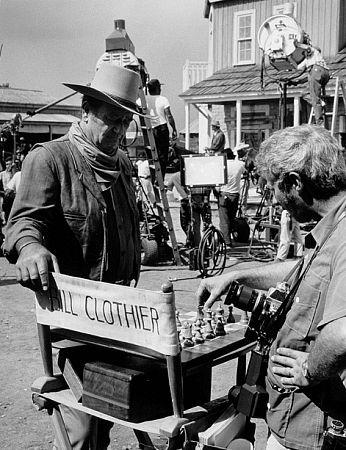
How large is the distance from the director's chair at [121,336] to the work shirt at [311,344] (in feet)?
1.04

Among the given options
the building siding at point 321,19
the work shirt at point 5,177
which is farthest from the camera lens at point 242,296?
the building siding at point 321,19

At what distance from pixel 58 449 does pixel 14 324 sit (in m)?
4.40

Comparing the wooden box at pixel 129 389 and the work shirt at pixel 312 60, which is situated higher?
the work shirt at pixel 312 60

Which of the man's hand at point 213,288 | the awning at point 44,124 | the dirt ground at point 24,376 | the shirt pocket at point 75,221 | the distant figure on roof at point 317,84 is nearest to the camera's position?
Result: the man's hand at point 213,288

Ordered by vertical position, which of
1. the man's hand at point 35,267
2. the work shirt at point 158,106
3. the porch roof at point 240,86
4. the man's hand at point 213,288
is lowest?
the man's hand at point 213,288

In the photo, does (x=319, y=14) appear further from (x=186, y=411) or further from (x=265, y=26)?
(x=186, y=411)

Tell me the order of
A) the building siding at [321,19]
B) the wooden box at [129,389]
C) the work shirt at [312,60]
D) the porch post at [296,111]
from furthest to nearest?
1. the building siding at [321,19]
2. the porch post at [296,111]
3. the work shirt at [312,60]
4. the wooden box at [129,389]

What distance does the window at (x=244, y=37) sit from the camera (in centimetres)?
2198

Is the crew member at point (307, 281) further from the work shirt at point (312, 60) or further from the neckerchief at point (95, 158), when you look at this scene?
the work shirt at point (312, 60)

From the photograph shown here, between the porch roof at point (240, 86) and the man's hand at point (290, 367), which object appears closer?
the man's hand at point (290, 367)

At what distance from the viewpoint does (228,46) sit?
2270cm

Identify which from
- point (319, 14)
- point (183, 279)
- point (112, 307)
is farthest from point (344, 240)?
point (319, 14)

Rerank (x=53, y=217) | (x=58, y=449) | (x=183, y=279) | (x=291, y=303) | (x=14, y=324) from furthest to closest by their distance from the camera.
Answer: (x=183, y=279) < (x=14, y=324) < (x=53, y=217) < (x=58, y=449) < (x=291, y=303)

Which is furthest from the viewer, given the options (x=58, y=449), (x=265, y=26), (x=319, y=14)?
(x=319, y=14)
